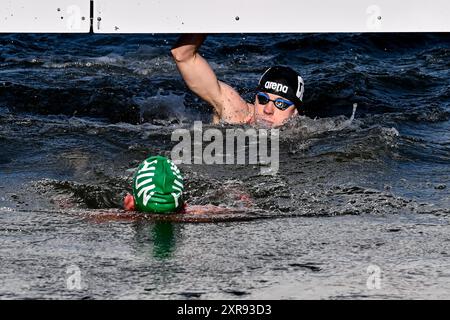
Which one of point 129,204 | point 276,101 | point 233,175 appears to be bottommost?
point 129,204

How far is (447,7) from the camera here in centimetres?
787

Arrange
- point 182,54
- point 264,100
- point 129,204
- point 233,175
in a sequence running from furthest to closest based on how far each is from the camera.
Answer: point 264,100, point 182,54, point 233,175, point 129,204

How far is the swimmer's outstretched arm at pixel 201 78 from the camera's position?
27.7ft

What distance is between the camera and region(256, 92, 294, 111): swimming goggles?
9.73 metres

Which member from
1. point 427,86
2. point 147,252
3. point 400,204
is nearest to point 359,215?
point 400,204

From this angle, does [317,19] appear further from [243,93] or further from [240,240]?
[243,93]

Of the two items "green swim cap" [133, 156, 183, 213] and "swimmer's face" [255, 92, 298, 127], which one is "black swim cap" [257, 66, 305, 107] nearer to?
"swimmer's face" [255, 92, 298, 127]

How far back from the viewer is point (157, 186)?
6.52m

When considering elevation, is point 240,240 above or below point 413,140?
below

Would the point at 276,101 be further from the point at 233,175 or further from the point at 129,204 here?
the point at 129,204

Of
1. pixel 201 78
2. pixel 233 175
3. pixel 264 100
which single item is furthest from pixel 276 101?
pixel 233 175

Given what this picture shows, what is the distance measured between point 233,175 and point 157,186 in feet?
6.04

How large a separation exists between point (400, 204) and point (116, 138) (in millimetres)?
3406
